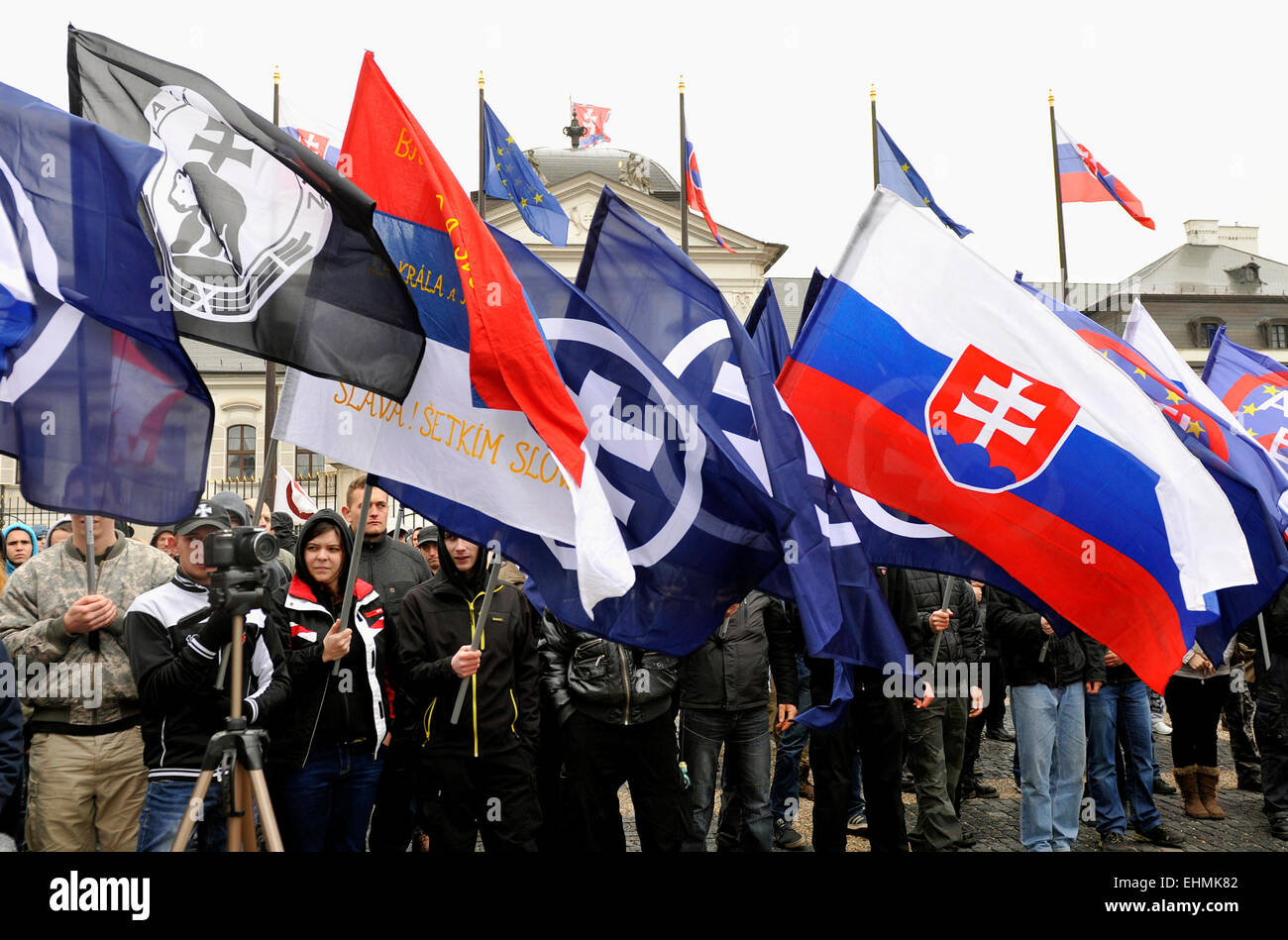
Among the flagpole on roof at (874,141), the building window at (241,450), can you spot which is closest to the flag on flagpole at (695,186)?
the flagpole on roof at (874,141)

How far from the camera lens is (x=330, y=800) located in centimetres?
505

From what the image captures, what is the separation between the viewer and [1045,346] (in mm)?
4836

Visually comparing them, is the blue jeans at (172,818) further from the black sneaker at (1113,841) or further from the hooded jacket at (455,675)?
Answer: the black sneaker at (1113,841)

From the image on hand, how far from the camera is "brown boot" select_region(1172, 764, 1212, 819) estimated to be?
25.8 feet

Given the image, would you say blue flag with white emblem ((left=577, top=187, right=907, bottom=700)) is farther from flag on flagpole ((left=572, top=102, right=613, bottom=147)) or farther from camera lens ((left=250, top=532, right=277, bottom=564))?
flag on flagpole ((left=572, top=102, right=613, bottom=147))

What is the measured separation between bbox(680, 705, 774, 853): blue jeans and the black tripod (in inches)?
123

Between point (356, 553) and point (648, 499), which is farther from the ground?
point (648, 499)

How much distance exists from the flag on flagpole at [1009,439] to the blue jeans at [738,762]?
2.14 metres

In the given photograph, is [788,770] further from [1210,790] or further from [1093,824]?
[1210,790]

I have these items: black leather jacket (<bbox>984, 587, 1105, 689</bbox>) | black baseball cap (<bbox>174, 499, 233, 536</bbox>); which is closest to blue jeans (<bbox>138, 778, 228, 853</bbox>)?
black baseball cap (<bbox>174, 499, 233, 536</bbox>)

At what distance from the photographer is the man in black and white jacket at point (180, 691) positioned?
426cm

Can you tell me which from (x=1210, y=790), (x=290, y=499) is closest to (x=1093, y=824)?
(x=1210, y=790)

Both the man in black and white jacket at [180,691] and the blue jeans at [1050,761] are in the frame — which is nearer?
the man in black and white jacket at [180,691]

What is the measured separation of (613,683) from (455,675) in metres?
0.80
